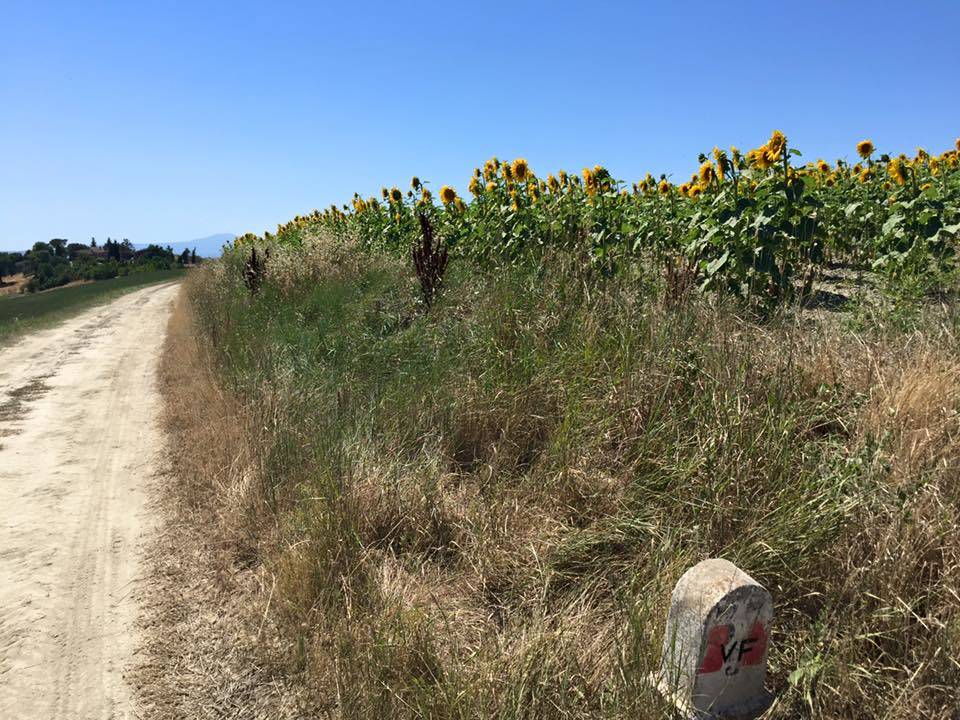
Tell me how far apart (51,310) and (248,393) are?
54.7ft

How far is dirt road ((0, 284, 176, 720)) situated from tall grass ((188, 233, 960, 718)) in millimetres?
823

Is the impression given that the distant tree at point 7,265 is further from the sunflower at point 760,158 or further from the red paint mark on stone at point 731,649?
the red paint mark on stone at point 731,649

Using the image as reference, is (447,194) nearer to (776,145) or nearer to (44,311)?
(776,145)

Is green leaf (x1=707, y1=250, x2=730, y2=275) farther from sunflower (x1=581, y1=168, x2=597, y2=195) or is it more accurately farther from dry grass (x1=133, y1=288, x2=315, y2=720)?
dry grass (x1=133, y1=288, x2=315, y2=720)

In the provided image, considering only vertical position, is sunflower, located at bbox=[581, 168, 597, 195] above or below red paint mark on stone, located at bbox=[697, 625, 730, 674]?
Result: above

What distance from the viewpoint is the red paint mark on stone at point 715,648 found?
2.38 m

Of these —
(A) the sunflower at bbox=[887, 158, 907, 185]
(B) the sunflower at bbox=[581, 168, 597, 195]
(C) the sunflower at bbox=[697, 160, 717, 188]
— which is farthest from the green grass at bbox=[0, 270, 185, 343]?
(A) the sunflower at bbox=[887, 158, 907, 185]

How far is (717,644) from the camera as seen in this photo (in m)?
2.40

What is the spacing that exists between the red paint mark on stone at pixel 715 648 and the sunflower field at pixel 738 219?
3.24 m

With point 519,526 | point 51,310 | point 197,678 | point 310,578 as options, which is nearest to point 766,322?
point 519,526

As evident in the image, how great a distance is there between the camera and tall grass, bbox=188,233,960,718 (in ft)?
8.94

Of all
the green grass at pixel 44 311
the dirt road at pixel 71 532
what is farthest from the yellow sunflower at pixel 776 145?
the green grass at pixel 44 311

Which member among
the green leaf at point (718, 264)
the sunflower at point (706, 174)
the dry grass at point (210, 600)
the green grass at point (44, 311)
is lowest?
the dry grass at point (210, 600)

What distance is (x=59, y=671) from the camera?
3.44m
